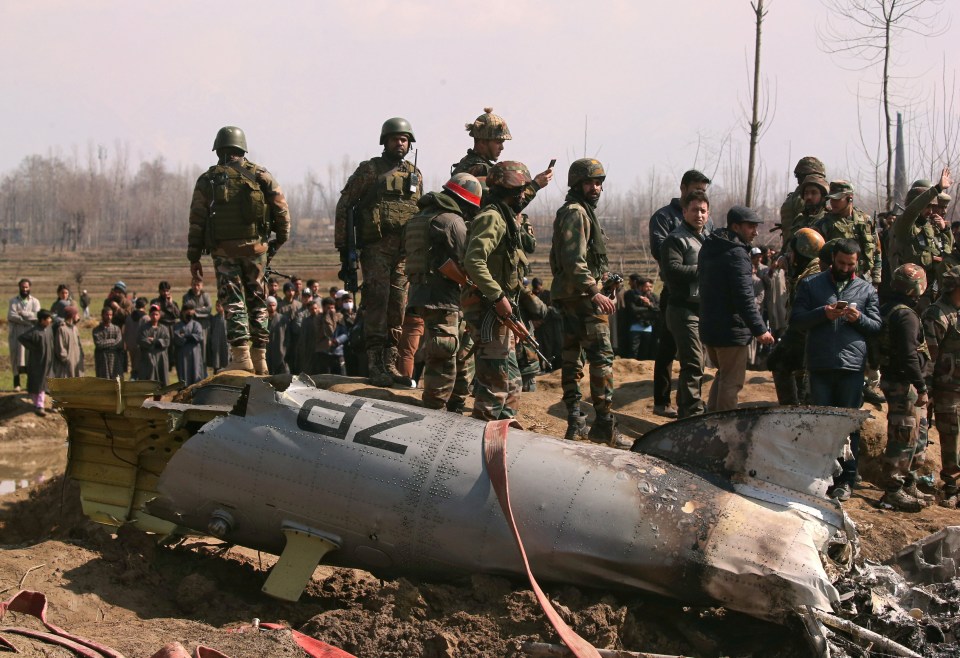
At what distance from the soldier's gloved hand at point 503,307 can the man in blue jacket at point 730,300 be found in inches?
76.8

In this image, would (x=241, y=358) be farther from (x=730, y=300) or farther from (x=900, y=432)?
(x=900, y=432)

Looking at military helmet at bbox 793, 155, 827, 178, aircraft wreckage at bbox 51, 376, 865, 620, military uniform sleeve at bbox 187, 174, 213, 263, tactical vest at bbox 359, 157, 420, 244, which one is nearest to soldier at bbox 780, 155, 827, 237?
military helmet at bbox 793, 155, 827, 178

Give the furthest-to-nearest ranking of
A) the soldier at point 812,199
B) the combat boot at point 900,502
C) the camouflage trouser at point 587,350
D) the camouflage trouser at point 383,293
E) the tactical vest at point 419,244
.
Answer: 1. the soldier at point 812,199
2. the camouflage trouser at point 383,293
3. the tactical vest at point 419,244
4. the camouflage trouser at point 587,350
5. the combat boot at point 900,502

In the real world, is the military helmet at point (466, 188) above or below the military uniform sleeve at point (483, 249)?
above

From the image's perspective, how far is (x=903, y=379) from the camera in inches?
324

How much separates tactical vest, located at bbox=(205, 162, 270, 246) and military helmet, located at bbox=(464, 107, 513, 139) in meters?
2.37

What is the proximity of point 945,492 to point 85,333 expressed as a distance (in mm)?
20180

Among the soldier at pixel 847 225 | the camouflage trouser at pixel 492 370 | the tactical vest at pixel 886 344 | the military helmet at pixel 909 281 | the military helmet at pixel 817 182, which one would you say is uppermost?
the military helmet at pixel 817 182

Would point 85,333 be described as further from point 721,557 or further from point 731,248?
point 721,557

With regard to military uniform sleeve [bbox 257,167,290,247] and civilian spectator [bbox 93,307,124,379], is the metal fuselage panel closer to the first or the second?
military uniform sleeve [bbox 257,167,290,247]

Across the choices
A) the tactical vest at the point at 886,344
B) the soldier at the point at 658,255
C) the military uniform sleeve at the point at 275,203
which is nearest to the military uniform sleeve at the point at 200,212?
the military uniform sleeve at the point at 275,203

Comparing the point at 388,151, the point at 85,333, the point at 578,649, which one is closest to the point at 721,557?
the point at 578,649

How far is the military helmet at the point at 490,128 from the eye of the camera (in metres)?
9.95

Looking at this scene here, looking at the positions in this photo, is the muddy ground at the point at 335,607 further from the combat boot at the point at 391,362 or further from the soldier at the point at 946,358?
the combat boot at the point at 391,362
